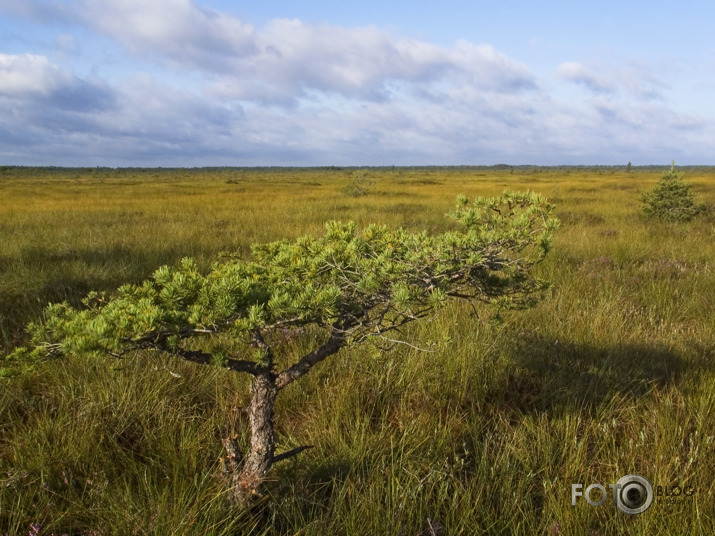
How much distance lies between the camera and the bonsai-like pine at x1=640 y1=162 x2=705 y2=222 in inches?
452

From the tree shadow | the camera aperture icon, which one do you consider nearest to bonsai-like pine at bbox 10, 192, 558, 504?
the camera aperture icon

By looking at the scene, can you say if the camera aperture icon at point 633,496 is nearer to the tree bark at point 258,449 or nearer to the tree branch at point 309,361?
the tree branch at point 309,361

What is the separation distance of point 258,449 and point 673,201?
44.1 ft

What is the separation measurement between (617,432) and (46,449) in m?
2.94

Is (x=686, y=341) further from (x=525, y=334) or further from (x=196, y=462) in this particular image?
(x=196, y=462)

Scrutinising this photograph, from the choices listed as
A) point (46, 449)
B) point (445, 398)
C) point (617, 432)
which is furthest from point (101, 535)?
point (617, 432)

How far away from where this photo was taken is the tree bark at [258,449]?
181cm

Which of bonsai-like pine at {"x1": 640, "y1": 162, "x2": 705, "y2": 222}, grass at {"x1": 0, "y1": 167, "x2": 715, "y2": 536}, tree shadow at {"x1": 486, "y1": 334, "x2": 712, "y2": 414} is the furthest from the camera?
bonsai-like pine at {"x1": 640, "y1": 162, "x2": 705, "y2": 222}

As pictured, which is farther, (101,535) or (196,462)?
(196,462)

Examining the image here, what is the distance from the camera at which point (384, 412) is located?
2.63m

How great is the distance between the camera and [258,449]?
5.96 feet

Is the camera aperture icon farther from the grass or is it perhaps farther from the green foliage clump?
the green foliage clump

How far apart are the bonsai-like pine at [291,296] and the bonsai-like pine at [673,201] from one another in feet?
39.5

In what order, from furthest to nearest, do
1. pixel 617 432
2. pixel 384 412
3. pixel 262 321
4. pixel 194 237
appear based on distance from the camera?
pixel 194 237, pixel 384 412, pixel 617 432, pixel 262 321
